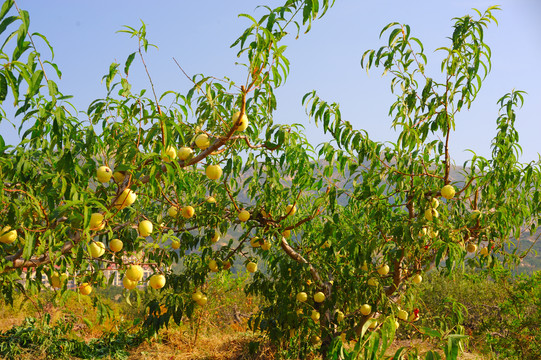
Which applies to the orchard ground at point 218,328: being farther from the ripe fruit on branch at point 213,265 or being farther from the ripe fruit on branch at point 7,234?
the ripe fruit on branch at point 7,234

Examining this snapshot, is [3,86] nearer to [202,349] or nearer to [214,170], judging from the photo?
[214,170]

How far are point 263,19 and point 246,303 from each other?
8064 millimetres

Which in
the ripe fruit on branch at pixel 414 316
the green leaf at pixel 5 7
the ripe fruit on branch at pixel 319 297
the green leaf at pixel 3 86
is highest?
the green leaf at pixel 5 7

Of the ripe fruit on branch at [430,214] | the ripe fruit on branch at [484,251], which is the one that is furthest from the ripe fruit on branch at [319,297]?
the ripe fruit on branch at [484,251]

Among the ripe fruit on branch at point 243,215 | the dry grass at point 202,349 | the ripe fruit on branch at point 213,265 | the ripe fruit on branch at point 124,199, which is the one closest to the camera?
the ripe fruit on branch at point 124,199

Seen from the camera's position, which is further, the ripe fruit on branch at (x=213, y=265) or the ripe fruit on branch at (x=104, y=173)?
→ the ripe fruit on branch at (x=213, y=265)

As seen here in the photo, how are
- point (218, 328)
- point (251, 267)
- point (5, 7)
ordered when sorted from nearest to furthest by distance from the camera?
point (5, 7)
point (251, 267)
point (218, 328)

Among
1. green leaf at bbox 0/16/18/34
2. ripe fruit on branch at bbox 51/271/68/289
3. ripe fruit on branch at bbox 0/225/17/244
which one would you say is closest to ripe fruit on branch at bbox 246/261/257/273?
ripe fruit on branch at bbox 51/271/68/289

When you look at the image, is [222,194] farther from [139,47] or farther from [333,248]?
[139,47]

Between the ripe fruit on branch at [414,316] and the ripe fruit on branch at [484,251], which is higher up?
the ripe fruit on branch at [484,251]

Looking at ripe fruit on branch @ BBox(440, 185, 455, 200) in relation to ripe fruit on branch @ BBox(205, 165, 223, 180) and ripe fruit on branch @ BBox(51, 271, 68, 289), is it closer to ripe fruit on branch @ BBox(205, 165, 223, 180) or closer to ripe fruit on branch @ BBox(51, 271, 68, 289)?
ripe fruit on branch @ BBox(205, 165, 223, 180)

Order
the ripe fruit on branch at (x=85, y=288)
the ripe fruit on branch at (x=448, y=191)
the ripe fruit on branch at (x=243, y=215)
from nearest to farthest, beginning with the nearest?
the ripe fruit on branch at (x=448, y=191) → the ripe fruit on branch at (x=85, y=288) → the ripe fruit on branch at (x=243, y=215)

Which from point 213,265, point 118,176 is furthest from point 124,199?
point 213,265

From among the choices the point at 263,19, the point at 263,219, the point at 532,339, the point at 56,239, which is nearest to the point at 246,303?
the point at 532,339
